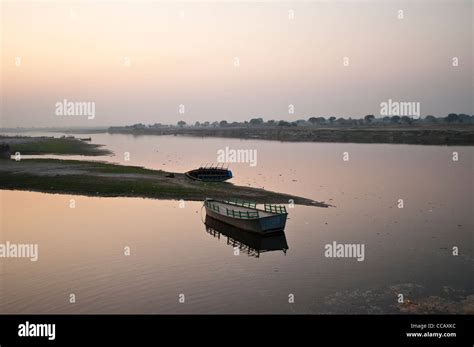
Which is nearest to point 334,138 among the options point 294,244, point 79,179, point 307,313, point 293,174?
point 293,174

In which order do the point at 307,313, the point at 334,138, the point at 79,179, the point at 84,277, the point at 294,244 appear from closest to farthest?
the point at 307,313 → the point at 84,277 → the point at 294,244 → the point at 79,179 → the point at 334,138

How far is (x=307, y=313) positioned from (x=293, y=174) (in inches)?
1748

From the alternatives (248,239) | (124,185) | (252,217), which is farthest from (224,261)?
(124,185)

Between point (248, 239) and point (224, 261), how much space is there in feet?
16.3

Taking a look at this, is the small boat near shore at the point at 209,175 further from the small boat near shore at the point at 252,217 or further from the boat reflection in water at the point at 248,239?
the boat reflection in water at the point at 248,239

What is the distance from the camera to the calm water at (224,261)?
58.9 feet

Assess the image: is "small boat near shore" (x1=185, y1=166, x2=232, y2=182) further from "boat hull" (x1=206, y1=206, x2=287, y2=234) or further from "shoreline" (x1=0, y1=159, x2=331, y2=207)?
"boat hull" (x1=206, y1=206, x2=287, y2=234)

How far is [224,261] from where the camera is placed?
2323 cm

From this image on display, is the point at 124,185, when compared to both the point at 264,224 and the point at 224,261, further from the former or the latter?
the point at 224,261

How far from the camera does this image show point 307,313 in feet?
55.5

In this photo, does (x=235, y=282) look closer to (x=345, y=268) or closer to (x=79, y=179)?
(x=345, y=268)

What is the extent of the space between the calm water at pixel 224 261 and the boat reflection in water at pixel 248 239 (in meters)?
0.60

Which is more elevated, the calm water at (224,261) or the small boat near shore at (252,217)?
the small boat near shore at (252,217)

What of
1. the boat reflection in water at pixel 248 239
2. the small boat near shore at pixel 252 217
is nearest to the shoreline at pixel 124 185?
the small boat near shore at pixel 252 217
